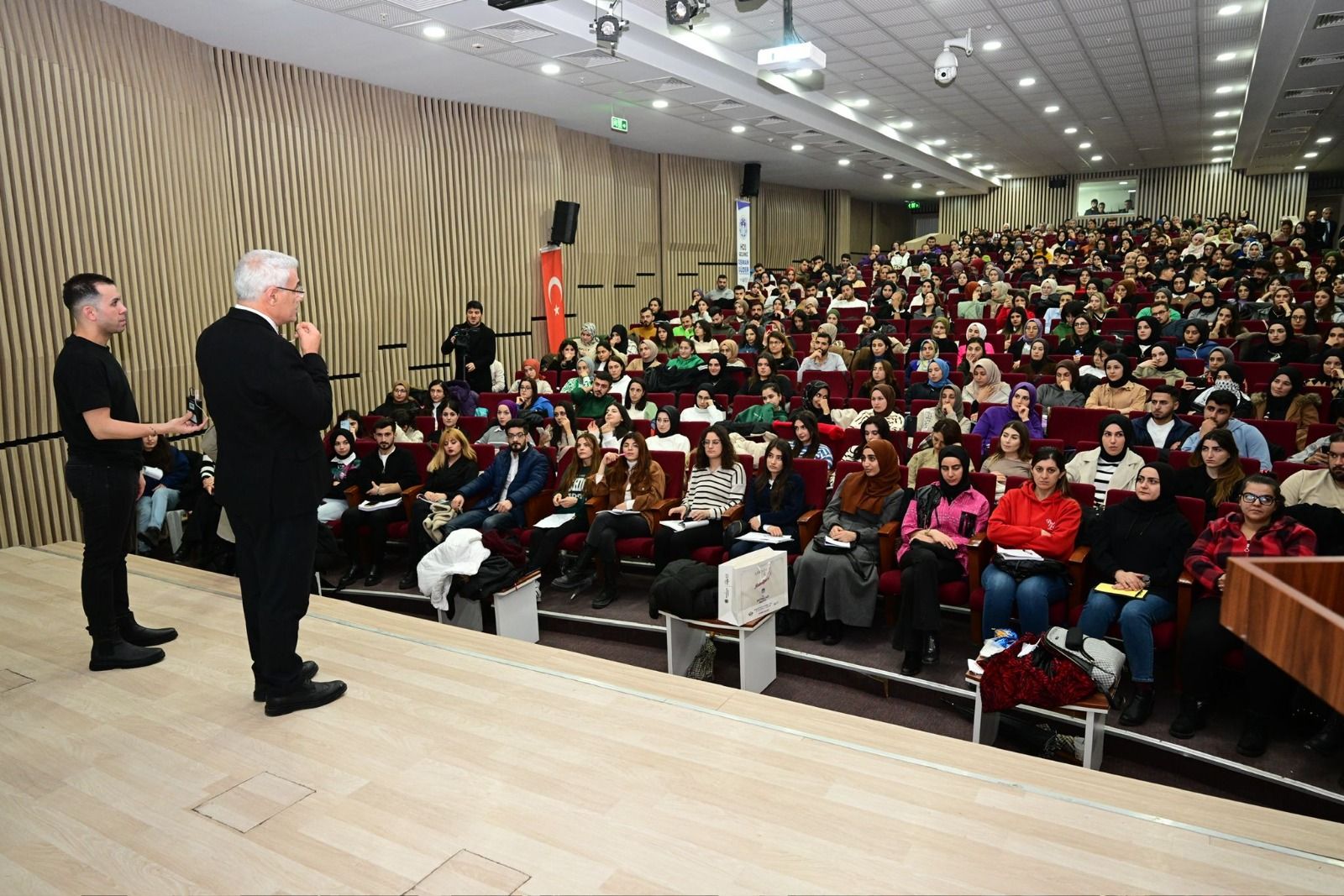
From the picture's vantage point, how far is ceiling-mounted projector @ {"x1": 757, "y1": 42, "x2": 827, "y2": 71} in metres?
5.82

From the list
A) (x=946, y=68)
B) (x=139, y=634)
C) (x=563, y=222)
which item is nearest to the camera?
(x=139, y=634)

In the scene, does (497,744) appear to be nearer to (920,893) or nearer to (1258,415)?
(920,893)

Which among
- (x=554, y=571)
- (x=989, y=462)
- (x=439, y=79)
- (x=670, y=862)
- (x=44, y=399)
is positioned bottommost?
(x=554, y=571)

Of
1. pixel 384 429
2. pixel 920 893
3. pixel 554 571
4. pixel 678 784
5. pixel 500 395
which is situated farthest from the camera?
A: pixel 500 395

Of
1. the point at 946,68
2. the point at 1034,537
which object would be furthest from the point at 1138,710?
the point at 946,68

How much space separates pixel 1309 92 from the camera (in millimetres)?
10016

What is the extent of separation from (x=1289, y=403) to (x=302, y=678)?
5.32 meters

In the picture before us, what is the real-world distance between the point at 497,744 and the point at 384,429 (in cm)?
351

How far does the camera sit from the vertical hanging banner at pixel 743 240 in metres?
14.6

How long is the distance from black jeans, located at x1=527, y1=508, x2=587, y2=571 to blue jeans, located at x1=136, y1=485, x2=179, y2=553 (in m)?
2.41

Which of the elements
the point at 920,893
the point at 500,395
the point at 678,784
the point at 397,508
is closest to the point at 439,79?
the point at 500,395

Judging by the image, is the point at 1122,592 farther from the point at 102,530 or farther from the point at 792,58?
the point at 792,58

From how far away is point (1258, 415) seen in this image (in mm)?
5227

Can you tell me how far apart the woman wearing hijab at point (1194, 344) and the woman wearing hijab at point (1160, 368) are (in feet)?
2.51
